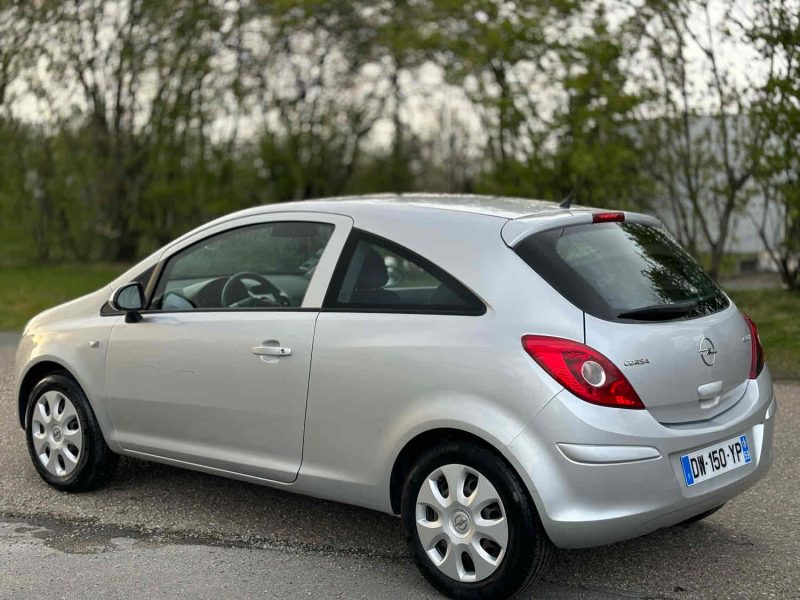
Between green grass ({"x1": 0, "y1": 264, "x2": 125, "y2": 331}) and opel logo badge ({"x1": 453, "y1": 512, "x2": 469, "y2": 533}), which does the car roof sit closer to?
opel logo badge ({"x1": 453, "y1": 512, "x2": 469, "y2": 533})

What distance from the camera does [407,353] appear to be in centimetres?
438

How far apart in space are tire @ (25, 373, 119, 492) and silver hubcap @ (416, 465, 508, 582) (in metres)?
2.12

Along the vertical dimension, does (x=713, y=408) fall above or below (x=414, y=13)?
below

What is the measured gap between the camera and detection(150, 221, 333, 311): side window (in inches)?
204

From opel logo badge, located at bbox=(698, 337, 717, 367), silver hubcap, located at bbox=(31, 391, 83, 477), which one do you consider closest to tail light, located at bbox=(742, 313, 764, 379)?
opel logo badge, located at bbox=(698, 337, 717, 367)

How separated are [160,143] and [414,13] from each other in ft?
18.4

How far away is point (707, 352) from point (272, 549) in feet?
6.84

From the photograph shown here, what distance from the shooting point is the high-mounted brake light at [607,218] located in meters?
4.66

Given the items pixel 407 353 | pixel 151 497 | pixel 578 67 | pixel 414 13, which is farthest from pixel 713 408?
pixel 414 13

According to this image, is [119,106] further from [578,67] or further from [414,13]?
[578,67]

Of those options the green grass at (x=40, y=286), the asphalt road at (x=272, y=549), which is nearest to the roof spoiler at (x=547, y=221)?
the asphalt road at (x=272, y=549)

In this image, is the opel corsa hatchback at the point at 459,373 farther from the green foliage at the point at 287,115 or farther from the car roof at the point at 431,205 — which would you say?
the green foliage at the point at 287,115

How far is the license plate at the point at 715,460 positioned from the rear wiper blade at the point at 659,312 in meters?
0.53

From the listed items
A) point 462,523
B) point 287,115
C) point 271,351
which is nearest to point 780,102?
point 271,351
